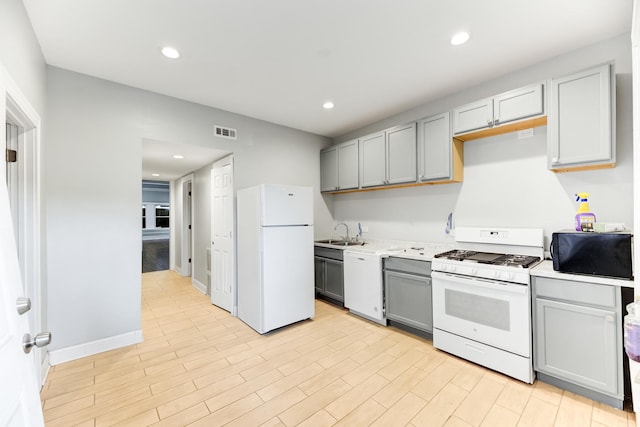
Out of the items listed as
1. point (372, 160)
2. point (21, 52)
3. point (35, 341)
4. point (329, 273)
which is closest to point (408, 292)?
point (329, 273)

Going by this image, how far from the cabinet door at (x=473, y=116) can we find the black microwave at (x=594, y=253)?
1249 mm

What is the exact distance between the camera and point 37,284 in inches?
83.1

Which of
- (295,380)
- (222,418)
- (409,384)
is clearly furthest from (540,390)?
(222,418)

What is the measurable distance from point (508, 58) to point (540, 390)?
8.92ft

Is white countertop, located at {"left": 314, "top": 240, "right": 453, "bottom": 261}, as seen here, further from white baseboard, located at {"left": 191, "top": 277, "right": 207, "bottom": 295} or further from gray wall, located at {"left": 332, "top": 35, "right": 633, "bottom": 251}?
white baseboard, located at {"left": 191, "top": 277, "right": 207, "bottom": 295}

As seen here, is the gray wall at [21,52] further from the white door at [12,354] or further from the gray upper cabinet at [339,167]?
the gray upper cabinet at [339,167]

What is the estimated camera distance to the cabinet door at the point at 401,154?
3307 millimetres

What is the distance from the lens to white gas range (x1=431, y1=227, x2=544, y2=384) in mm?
2162

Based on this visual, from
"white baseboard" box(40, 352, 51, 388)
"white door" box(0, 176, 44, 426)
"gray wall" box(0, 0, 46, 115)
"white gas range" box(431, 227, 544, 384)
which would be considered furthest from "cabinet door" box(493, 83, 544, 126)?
"white baseboard" box(40, 352, 51, 388)

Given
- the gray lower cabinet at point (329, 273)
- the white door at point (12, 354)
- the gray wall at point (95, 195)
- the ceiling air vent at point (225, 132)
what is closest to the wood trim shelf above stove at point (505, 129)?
the gray lower cabinet at point (329, 273)

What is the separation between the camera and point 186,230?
5734 mm

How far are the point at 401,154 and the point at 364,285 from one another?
167 centimetres

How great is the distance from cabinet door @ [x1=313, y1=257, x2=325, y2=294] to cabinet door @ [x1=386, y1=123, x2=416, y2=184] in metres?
1.56

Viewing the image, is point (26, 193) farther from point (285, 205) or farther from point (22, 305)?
point (285, 205)
